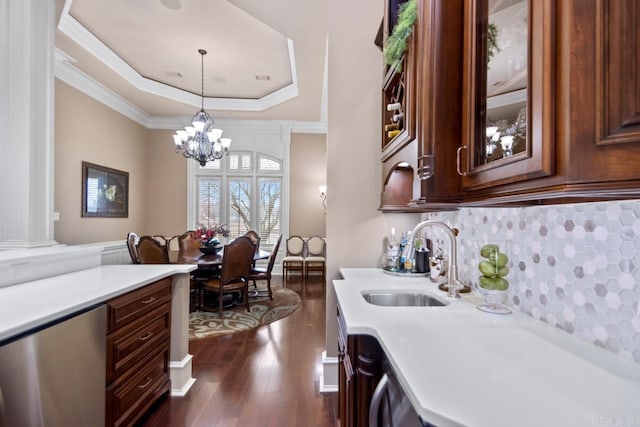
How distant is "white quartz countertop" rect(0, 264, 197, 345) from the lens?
112 centimetres

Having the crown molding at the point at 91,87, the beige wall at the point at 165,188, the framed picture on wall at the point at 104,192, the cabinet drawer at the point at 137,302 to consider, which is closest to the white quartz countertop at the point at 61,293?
the cabinet drawer at the point at 137,302

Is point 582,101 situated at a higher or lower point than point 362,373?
higher

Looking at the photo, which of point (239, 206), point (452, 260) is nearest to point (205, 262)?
point (239, 206)

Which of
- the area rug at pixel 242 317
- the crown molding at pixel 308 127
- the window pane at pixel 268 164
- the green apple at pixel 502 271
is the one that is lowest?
the area rug at pixel 242 317

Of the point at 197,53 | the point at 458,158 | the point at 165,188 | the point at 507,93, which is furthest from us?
the point at 165,188

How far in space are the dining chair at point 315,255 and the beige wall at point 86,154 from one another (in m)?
3.65

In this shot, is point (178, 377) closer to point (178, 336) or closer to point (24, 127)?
point (178, 336)

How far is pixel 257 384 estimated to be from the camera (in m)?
2.31

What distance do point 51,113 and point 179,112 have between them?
12.8ft

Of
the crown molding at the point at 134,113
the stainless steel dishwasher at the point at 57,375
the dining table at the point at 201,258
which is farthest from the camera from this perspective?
the crown molding at the point at 134,113

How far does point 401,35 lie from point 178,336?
250cm

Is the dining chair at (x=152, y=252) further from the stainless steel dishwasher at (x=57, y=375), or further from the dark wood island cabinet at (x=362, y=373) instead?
the dark wood island cabinet at (x=362, y=373)

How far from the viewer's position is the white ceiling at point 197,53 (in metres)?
3.05

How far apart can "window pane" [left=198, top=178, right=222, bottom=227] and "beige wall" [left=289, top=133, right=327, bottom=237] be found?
5.37 ft
